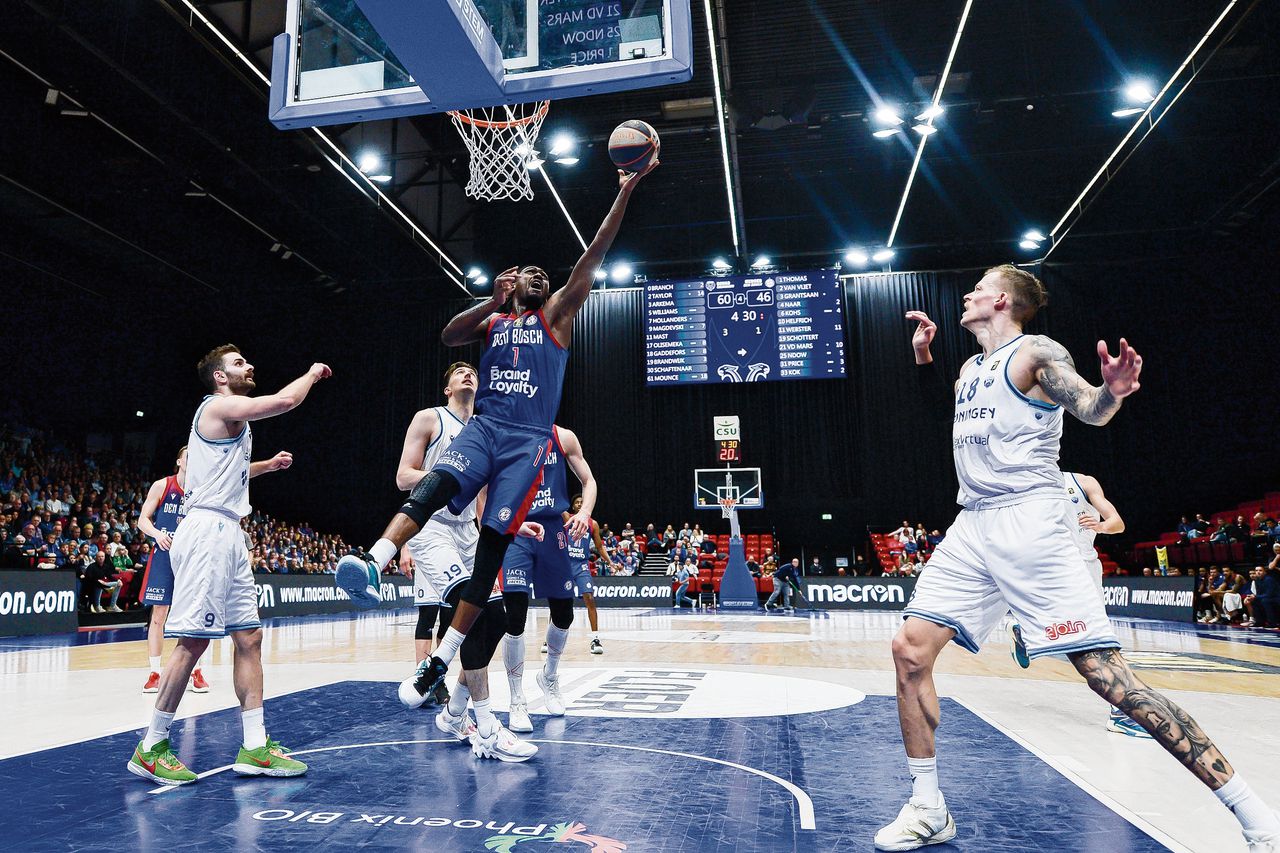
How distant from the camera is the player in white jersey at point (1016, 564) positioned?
2.51 metres

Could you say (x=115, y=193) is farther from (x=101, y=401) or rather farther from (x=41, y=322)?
(x=101, y=401)

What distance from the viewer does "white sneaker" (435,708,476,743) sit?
4043 millimetres

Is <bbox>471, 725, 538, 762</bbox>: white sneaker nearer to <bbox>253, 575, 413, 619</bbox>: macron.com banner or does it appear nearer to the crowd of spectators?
the crowd of spectators

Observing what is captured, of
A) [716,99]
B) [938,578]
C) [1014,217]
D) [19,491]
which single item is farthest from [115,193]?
[1014,217]

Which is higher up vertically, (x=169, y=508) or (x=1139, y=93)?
(x=1139, y=93)

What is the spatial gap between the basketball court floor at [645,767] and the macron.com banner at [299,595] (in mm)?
7913

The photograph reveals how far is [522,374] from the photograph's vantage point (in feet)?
12.5

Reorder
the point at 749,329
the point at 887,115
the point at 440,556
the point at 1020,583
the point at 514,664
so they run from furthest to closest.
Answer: the point at 749,329 < the point at 887,115 < the point at 440,556 < the point at 514,664 < the point at 1020,583

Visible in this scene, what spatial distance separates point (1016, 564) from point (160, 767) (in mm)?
3298

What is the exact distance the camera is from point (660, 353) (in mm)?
21266

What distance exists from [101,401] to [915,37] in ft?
69.0

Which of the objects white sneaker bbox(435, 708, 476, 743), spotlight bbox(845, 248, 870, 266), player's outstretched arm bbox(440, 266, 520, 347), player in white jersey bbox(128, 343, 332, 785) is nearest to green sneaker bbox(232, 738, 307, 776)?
player in white jersey bbox(128, 343, 332, 785)

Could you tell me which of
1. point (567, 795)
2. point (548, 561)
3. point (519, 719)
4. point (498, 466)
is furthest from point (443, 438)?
point (567, 795)

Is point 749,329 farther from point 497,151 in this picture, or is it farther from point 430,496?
point 430,496
